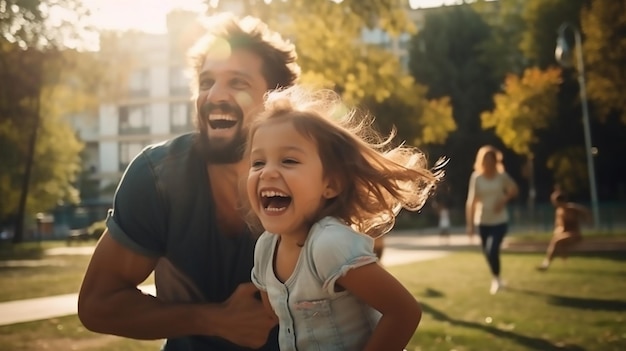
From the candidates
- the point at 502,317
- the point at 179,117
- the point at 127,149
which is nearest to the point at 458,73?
the point at 179,117

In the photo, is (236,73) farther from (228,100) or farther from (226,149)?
(226,149)

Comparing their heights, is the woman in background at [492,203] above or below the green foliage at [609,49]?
below

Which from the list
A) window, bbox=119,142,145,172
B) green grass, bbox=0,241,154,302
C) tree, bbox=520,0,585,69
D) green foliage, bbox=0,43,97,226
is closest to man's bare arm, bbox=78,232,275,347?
green grass, bbox=0,241,154,302

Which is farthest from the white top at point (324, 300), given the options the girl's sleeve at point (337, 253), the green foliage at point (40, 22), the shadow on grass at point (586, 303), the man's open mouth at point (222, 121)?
the green foliage at point (40, 22)

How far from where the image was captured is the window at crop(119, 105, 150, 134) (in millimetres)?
52094

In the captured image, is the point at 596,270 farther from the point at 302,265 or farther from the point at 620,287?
the point at 302,265

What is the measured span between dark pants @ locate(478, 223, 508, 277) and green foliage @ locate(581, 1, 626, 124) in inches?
551

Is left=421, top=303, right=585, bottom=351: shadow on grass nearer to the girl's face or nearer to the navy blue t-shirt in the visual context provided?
the navy blue t-shirt

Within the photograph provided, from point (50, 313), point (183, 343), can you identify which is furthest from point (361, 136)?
point (50, 313)

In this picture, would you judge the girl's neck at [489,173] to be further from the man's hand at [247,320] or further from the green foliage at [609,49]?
the green foliage at [609,49]

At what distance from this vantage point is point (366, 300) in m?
1.90

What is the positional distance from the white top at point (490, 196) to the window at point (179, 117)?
1573 inches

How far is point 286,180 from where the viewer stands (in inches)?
77.9

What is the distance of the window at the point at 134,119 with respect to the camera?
171 feet
